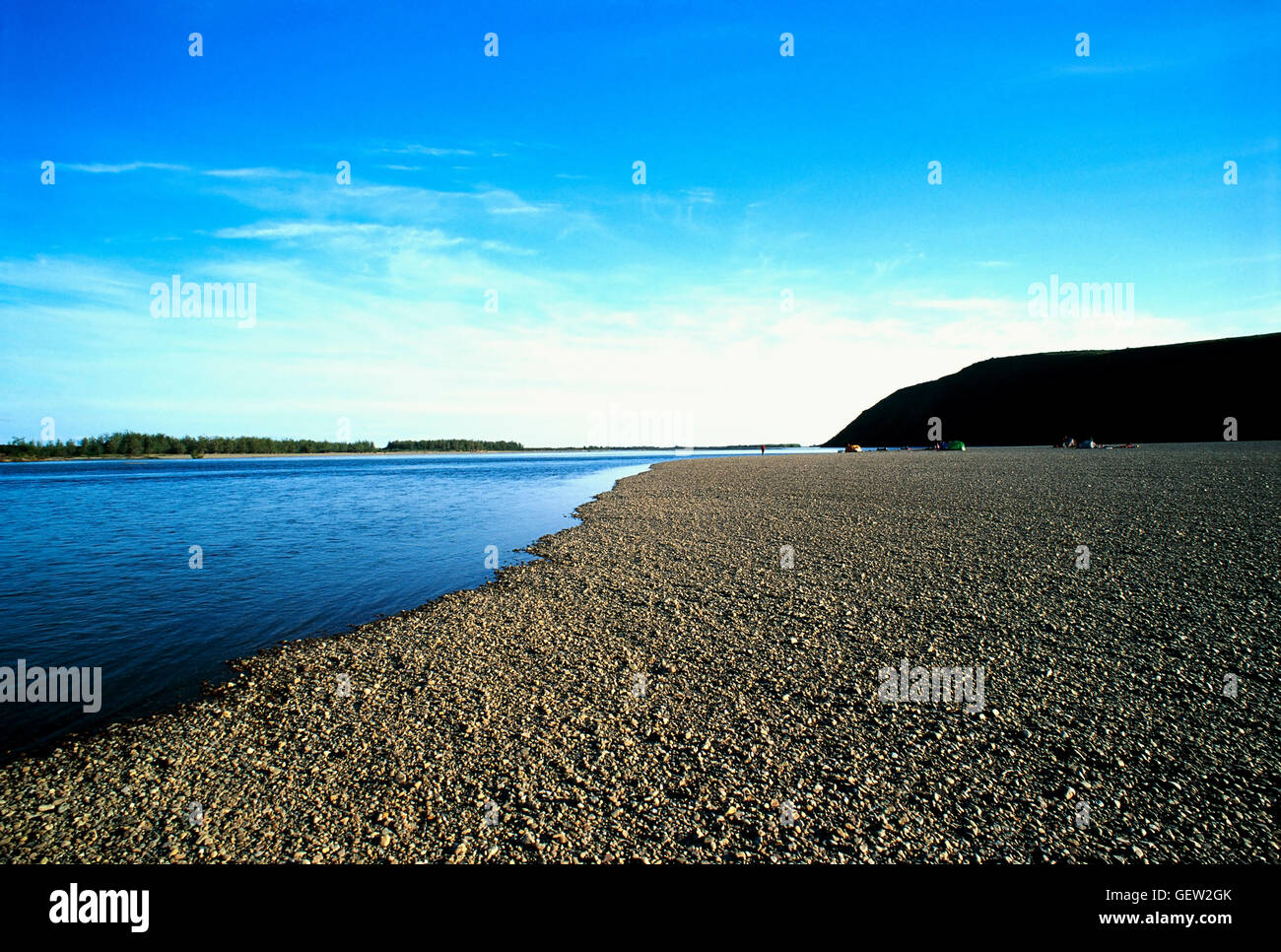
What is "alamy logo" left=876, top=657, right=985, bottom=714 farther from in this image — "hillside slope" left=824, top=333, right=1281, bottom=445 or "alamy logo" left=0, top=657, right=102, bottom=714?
"hillside slope" left=824, top=333, right=1281, bottom=445

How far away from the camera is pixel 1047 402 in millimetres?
133250

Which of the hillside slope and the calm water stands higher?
the hillside slope

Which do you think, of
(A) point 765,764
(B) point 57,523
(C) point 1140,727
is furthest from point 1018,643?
(B) point 57,523

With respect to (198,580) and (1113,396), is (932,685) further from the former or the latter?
(1113,396)

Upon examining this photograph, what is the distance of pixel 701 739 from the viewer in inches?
256

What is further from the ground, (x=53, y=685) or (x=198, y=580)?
(x=198, y=580)

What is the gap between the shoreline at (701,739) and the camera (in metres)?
4.89

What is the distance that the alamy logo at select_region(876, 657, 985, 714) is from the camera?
7352 mm

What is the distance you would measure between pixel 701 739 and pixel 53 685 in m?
11.0
